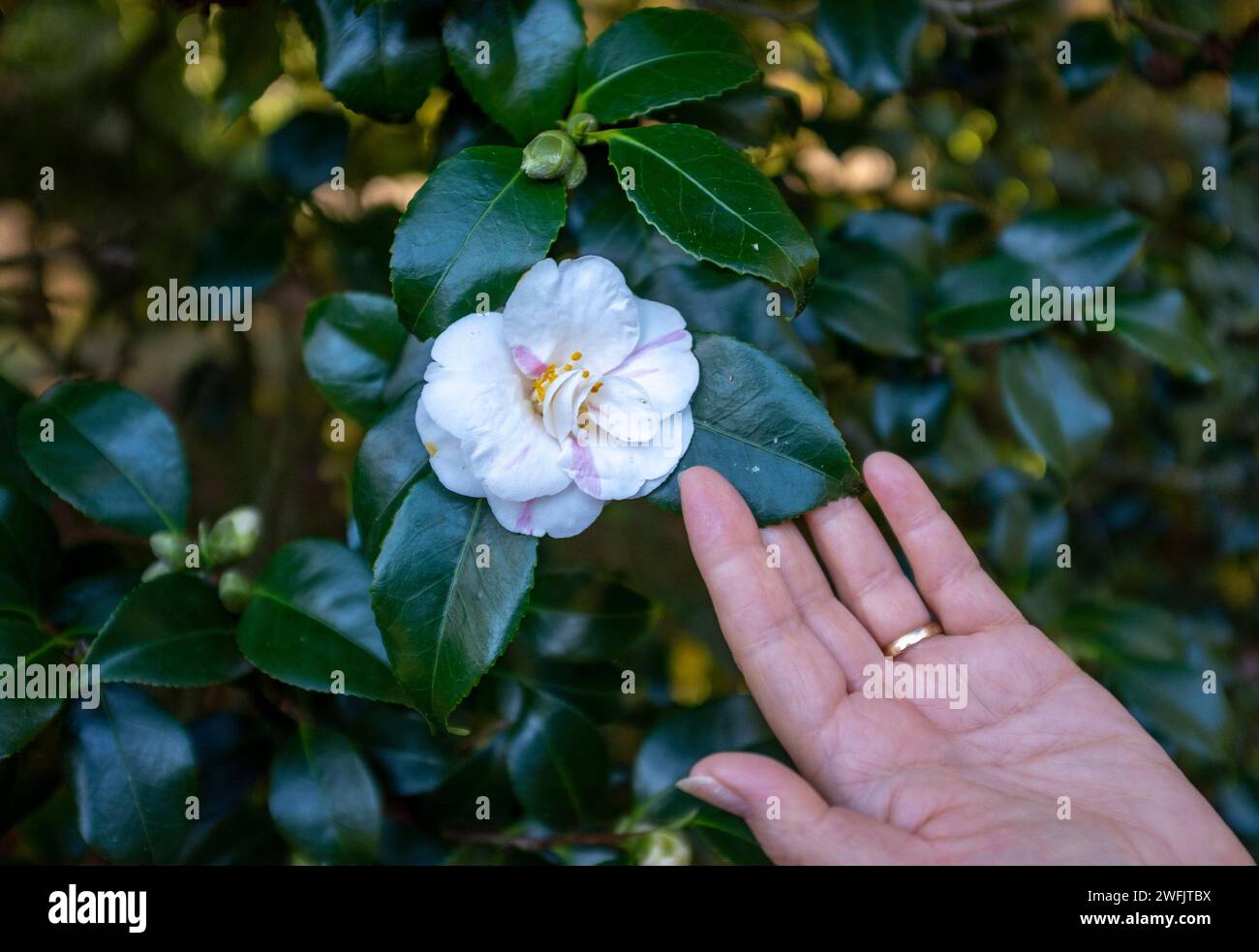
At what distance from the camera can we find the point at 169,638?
0.89 metres

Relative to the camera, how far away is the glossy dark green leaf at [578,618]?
113cm

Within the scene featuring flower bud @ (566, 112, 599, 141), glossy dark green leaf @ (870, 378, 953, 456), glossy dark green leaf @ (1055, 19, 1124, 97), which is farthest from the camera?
glossy dark green leaf @ (1055, 19, 1124, 97)

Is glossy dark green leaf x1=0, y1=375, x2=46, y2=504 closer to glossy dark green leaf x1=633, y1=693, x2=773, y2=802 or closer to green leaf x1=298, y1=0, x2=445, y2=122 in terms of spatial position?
green leaf x1=298, y1=0, x2=445, y2=122

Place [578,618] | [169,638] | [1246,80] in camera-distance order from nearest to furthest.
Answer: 1. [169,638]
2. [578,618]
3. [1246,80]

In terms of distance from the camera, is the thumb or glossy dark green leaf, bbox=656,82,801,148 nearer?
the thumb

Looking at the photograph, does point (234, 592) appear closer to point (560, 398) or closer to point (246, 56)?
point (560, 398)

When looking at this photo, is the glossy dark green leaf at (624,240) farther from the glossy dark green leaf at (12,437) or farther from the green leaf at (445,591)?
the glossy dark green leaf at (12,437)

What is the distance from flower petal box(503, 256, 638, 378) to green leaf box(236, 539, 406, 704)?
10.5 inches

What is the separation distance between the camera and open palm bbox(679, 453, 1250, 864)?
817 millimetres

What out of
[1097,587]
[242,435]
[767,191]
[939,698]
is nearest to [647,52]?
[767,191]

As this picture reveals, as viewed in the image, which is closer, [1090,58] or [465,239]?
[465,239]

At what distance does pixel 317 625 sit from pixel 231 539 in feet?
0.47

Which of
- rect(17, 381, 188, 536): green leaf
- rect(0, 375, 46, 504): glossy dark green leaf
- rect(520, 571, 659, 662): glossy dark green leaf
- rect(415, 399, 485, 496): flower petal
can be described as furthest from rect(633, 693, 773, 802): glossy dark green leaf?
rect(0, 375, 46, 504): glossy dark green leaf

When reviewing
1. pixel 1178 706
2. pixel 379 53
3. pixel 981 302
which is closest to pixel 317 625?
pixel 379 53
